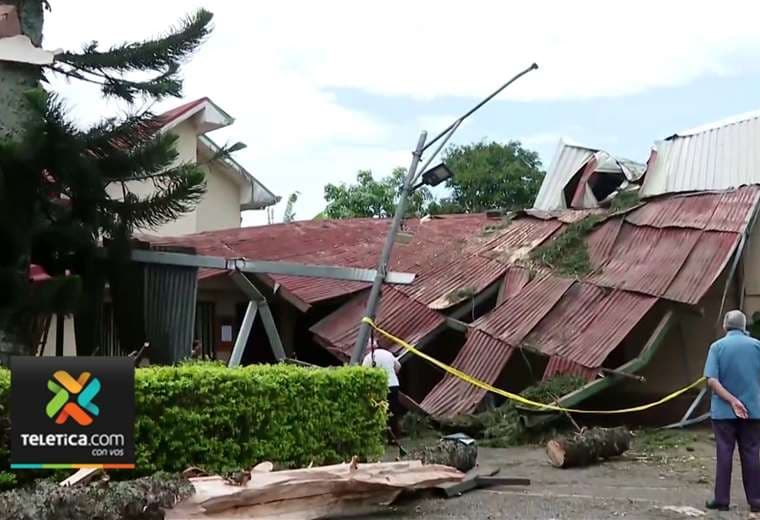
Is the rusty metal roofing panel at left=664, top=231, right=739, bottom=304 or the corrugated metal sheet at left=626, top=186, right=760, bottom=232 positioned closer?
the rusty metal roofing panel at left=664, top=231, right=739, bottom=304

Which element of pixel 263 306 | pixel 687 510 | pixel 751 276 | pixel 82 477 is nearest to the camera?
pixel 82 477

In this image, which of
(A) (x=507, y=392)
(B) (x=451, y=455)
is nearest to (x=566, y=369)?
(A) (x=507, y=392)

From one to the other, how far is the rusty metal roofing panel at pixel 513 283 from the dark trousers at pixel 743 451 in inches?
271

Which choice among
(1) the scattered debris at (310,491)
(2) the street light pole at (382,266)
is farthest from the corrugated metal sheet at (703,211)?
(1) the scattered debris at (310,491)

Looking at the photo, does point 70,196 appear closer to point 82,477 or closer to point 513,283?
point 82,477

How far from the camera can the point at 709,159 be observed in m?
15.8

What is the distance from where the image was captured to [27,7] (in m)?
10.4

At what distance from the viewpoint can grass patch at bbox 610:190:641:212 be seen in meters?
15.4

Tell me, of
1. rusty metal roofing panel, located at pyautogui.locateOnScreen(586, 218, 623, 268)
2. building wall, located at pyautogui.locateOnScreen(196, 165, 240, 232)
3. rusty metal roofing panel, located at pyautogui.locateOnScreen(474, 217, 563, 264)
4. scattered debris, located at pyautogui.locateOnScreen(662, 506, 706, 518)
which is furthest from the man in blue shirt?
building wall, located at pyautogui.locateOnScreen(196, 165, 240, 232)

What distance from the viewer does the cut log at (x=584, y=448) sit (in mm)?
10102

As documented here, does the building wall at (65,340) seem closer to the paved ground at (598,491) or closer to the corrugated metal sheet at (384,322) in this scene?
the corrugated metal sheet at (384,322)

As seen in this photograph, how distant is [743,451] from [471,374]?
6.03 m

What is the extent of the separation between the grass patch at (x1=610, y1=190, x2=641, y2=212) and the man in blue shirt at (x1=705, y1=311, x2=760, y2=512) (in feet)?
25.8

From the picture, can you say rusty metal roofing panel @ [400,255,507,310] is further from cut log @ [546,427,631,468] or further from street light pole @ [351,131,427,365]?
cut log @ [546,427,631,468]
